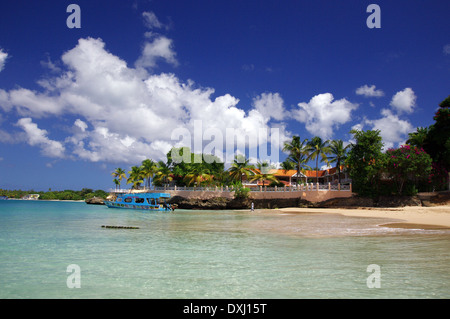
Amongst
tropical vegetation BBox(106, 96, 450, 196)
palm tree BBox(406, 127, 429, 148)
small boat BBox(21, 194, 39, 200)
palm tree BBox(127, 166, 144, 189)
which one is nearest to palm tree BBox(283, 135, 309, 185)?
tropical vegetation BBox(106, 96, 450, 196)

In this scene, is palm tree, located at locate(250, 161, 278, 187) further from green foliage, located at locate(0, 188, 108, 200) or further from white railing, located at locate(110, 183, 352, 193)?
green foliage, located at locate(0, 188, 108, 200)

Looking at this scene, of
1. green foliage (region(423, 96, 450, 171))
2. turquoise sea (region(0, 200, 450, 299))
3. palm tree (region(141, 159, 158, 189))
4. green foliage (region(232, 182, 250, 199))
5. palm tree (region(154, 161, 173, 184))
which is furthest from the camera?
palm tree (region(141, 159, 158, 189))

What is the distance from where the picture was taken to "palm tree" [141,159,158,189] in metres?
62.9

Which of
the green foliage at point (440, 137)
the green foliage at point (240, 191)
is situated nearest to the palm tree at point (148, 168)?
the green foliage at point (240, 191)

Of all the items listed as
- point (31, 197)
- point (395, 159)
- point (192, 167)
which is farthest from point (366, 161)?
point (31, 197)

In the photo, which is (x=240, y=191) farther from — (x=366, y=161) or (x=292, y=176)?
(x=366, y=161)

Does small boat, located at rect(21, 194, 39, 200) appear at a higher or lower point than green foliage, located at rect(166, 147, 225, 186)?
lower

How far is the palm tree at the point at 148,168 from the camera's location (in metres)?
62.9

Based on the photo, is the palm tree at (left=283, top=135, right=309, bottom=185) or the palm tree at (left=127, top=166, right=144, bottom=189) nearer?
the palm tree at (left=283, top=135, right=309, bottom=185)

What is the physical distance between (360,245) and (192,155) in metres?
49.7

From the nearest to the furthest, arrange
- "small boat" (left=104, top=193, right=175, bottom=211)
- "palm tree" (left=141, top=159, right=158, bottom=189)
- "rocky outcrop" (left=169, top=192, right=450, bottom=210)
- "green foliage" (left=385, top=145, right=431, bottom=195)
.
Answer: "green foliage" (left=385, top=145, right=431, bottom=195) < "rocky outcrop" (left=169, top=192, right=450, bottom=210) < "small boat" (left=104, top=193, right=175, bottom=211) < "palm tree" (left=141, top=159, right=158, bottom=189)

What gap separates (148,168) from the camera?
63781 mm

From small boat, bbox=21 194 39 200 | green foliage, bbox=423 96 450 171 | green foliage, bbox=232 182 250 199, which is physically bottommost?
small boat, bbox=21 194 39 200
